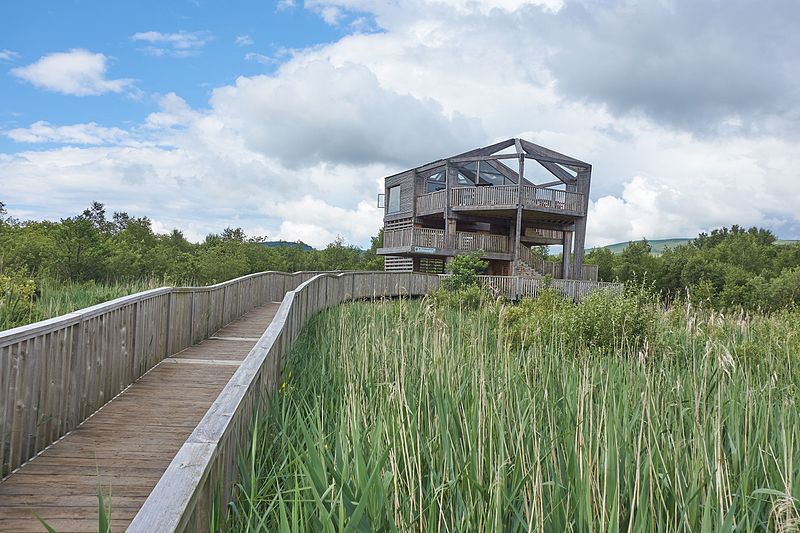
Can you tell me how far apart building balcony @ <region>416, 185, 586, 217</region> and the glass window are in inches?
257

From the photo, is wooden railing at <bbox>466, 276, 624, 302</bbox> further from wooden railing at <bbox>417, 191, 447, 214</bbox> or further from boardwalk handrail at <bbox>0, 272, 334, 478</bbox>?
boardwalk handrail at <bbox>0, 272, 334, 478</bbox>

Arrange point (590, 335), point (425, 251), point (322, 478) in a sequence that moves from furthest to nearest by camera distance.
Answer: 1. point (425, 251)
2. point (590, 335)
3. point (322, 478)

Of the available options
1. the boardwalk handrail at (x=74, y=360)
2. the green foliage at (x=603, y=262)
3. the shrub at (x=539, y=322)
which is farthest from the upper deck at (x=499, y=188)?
the green foliage at (x=603, y=262)

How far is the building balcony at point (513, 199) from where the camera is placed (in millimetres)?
26047

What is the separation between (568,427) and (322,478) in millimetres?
1583

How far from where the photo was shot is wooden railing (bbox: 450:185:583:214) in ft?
85.6

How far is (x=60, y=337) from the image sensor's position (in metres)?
5.08

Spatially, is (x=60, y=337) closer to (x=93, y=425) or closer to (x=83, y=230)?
(x=93, y=425)

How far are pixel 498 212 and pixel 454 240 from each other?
9.30ft

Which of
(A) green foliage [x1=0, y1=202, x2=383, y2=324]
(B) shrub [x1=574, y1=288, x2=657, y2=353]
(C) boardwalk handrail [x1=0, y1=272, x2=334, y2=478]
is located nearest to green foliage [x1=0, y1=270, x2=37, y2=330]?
(A) green foliage [x1=0, y1=202, x2=383, y2=324]

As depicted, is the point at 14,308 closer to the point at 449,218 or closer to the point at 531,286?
the point at 531,286

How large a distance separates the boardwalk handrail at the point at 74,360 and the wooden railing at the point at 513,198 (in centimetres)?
1939

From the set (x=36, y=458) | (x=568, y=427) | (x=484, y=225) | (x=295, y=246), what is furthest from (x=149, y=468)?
(x=295, y=246)

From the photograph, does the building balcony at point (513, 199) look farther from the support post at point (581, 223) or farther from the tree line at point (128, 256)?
the tree line at point (128, 256)
